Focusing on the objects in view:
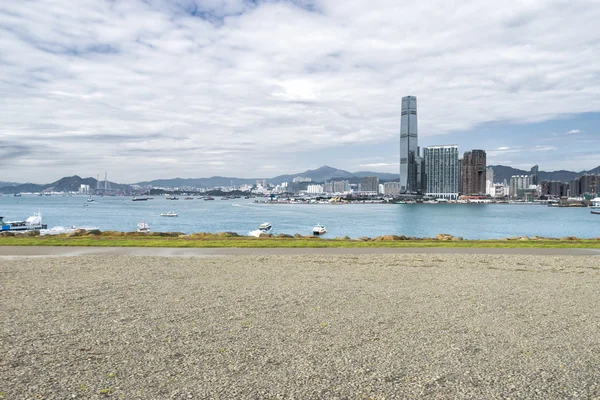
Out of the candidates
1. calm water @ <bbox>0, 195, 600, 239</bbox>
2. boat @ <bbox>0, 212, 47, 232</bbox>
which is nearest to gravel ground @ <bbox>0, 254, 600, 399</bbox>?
boat @ <bbox>0, 212, 47, 232</bbox>

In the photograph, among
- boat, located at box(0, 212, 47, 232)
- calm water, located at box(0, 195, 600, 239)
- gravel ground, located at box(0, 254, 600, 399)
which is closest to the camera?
gravel ground, located at box(0, 254, 600, 399)

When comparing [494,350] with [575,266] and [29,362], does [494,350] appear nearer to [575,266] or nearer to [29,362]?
[29,362]

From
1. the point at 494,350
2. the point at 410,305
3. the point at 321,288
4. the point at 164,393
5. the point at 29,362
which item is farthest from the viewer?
the point at 321,288

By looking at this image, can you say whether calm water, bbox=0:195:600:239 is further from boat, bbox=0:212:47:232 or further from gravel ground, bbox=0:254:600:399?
gravel ground, bbox=0:254:600:399

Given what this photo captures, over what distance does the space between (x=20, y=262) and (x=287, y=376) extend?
1530cm

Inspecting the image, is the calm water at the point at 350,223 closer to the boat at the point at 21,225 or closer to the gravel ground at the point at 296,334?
the boat at the point at 21,225

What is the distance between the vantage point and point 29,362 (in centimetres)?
708

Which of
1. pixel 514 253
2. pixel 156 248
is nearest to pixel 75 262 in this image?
pixel 156 248

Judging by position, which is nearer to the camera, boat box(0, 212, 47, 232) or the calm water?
boat box(0, 212, 47, 232)

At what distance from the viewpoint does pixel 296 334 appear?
28.7 ft

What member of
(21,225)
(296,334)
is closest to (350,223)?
(21,225)

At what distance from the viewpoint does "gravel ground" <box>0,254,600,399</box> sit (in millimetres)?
6387

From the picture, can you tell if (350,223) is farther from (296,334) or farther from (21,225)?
(296,334)

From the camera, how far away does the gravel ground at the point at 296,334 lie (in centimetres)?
639
